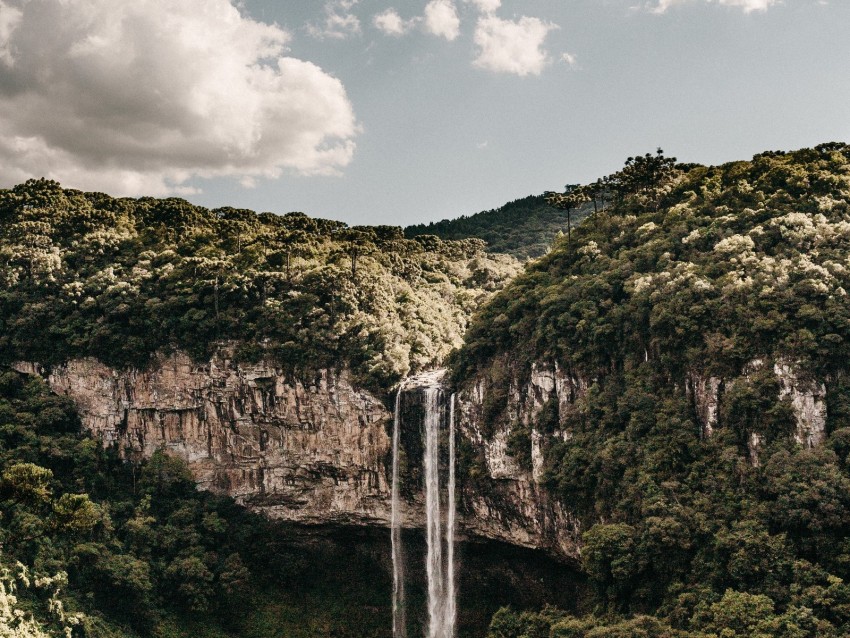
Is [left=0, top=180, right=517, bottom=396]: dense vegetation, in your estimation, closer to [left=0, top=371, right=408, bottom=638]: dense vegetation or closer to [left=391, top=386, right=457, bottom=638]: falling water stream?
[left=391, top=386, right=457, bottom=638]: falling water stream

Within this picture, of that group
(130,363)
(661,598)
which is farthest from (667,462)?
(130,363)

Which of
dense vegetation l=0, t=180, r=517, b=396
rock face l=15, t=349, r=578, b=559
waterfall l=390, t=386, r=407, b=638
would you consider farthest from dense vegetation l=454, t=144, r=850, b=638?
dense vegetation l=0, t=180, r=517, b=396

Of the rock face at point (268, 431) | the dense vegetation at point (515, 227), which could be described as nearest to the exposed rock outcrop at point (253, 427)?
the rock face at point (268, 431)

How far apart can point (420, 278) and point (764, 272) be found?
79.8 ft

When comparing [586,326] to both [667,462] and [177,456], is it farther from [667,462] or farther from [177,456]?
[177,456]

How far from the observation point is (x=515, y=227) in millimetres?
75562

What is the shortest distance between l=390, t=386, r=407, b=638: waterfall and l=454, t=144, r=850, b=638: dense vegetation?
4.67 m

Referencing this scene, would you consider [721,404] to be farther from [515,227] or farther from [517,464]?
[515,227]

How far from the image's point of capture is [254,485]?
39719 mm

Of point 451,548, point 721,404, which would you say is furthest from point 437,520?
point 721,404

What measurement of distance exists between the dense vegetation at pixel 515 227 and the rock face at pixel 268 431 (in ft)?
107

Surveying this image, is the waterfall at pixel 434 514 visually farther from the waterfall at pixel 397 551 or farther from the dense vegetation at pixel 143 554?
the dense vegetation at pixel 143 554

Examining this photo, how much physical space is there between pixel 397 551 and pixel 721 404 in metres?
19.4

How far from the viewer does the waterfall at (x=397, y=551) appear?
37.8 m
